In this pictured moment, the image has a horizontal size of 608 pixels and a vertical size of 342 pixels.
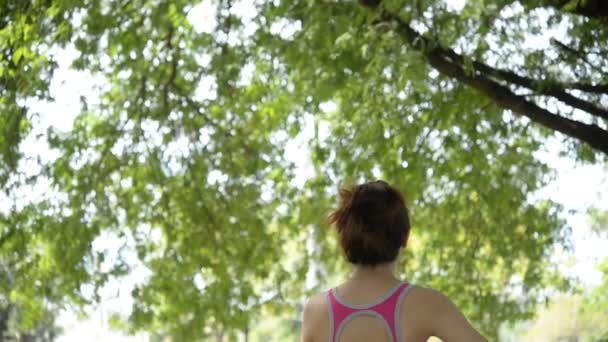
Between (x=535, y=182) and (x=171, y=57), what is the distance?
361 centimetres

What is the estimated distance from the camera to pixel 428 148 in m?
10.5

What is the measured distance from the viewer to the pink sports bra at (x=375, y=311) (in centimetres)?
349

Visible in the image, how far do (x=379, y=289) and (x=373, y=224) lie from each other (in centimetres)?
20

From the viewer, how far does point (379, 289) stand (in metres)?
3.54

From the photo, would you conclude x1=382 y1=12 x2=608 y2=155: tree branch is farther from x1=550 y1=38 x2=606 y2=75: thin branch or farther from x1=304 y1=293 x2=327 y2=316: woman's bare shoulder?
x1=304 y1=293 x2=327 y2=316: woman's bare shoulder

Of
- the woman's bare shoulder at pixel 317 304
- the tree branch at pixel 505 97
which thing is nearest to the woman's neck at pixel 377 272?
the woman's bare shoulder at pixel 317 304

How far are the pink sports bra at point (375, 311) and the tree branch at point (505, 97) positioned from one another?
4726mm

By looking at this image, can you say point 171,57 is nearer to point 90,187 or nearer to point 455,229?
point 90,187

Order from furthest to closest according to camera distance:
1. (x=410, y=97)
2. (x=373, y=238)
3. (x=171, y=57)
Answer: (x=171, y=57)
(x=410, y=97)
(x=373, y=238)

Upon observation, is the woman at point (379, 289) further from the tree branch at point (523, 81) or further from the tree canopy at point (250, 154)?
the tree canopy at point (250, 154)

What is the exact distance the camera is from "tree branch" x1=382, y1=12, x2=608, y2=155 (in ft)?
27.0

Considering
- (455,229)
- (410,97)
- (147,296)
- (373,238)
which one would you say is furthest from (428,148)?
(373,238)

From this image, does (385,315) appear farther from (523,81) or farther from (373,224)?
(523,81)

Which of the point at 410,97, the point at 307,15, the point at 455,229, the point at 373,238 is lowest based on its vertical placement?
the point at 373,238
